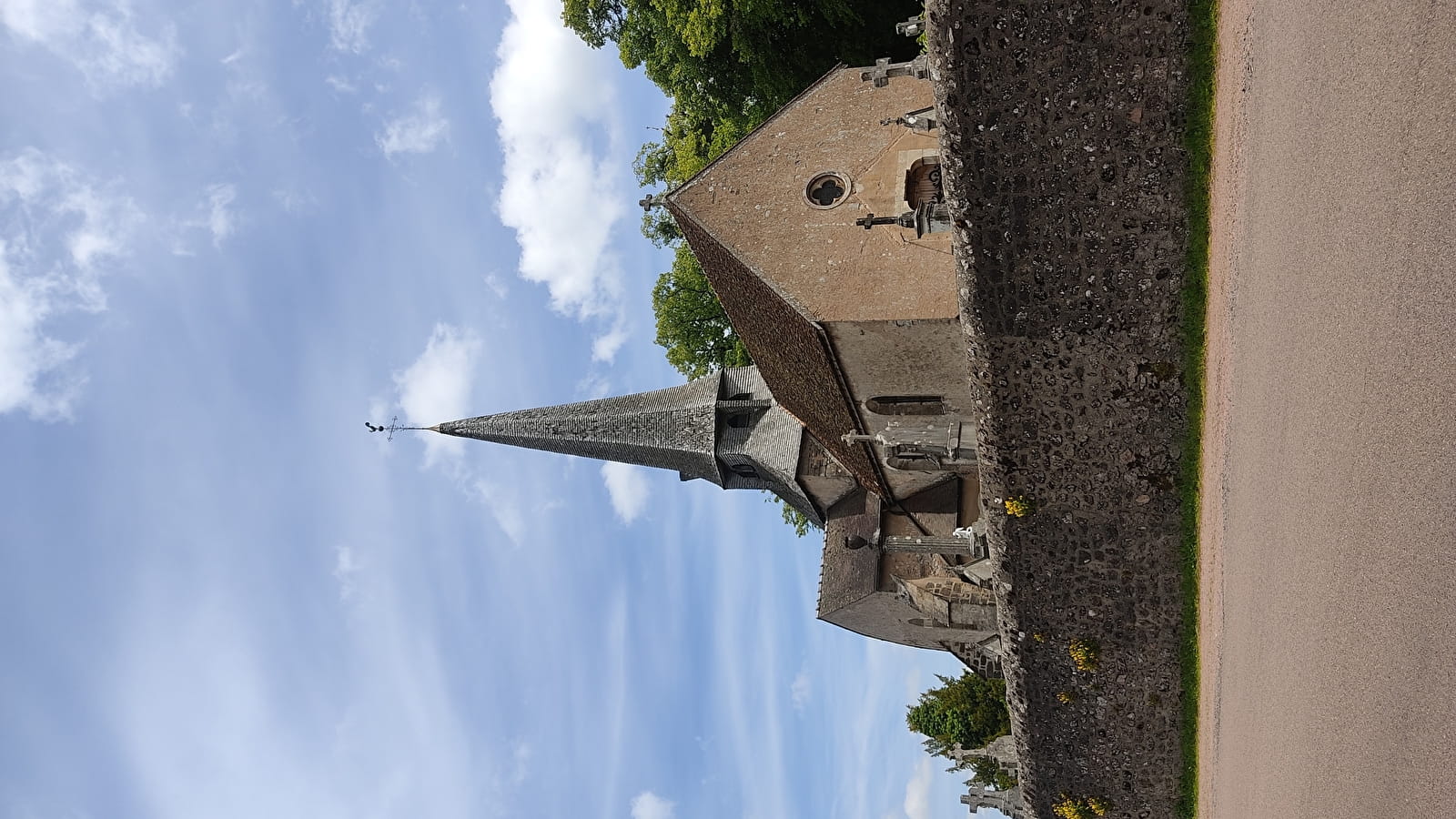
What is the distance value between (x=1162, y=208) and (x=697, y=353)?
73.9ft

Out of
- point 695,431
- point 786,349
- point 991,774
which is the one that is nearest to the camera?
point 786,349

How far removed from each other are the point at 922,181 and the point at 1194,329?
295 inches

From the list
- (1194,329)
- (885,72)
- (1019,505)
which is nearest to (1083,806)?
(1019,505)

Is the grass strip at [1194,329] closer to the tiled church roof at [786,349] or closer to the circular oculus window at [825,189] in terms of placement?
the tiled church roof at [786,349]

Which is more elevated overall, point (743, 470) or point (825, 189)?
point (825, 189)

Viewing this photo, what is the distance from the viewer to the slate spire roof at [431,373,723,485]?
893 inches

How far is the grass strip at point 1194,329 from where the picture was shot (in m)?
8.91

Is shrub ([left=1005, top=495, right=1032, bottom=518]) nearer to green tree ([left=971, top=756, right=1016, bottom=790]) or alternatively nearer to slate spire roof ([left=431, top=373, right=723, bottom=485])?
slate spire roof ([left=431, top=373, right=723, bottom=485])

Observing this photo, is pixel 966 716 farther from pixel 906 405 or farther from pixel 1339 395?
pixel 1339 395

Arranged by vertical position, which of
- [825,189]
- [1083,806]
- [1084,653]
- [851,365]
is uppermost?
[825,189]

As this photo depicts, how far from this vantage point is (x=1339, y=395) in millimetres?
6945

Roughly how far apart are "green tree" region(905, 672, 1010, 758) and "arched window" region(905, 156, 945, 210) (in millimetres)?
18913

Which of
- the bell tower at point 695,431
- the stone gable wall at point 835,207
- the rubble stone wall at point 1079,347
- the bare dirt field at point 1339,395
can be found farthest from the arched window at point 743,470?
the bare dirt field at point 1339,395

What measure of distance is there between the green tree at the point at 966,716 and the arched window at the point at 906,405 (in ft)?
51.5
